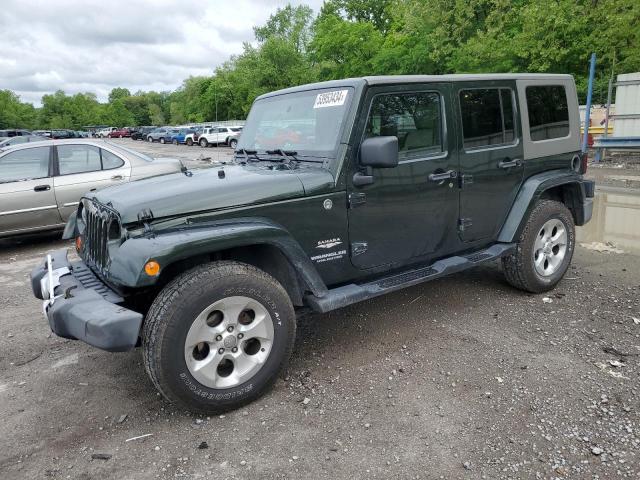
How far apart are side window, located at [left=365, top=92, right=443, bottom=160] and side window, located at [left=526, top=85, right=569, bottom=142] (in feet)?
3.91

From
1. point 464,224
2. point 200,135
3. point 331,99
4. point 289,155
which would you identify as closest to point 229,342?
point 289,155

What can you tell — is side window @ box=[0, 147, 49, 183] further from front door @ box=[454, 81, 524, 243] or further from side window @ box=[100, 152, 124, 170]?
front door @ box=[454, 81, 524, 243]

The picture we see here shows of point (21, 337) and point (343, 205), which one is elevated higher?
point (343, 205)

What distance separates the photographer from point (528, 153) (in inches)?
181

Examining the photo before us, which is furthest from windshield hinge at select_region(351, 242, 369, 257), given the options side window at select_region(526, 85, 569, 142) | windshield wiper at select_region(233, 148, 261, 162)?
side window at select_region(526, 85, 569, 142)

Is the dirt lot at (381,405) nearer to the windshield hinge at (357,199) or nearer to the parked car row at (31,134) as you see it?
the windshield hinge at (357,199)

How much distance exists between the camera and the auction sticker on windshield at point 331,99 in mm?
3645

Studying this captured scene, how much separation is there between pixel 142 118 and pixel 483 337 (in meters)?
146

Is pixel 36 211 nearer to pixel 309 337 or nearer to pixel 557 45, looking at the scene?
pixel 309 337

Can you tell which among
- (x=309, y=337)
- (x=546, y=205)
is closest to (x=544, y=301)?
(x=546, y=205)

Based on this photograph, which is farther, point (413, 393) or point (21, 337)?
point (21, 337)

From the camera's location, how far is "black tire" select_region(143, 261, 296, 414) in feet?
9.23

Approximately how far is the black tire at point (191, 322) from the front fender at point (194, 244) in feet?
0.48

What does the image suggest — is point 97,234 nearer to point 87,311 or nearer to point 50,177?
point 87,311
